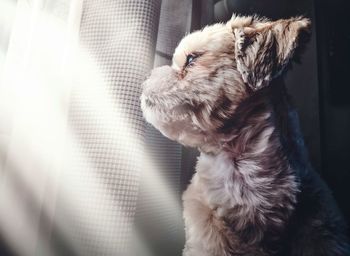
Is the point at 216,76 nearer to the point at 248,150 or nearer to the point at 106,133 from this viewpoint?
the point at 248,150

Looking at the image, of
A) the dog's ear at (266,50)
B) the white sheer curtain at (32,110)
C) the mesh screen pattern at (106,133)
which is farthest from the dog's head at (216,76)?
the white sheer curtain at (32,110)

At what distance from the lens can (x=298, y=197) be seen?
781 mm

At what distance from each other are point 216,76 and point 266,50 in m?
0.14

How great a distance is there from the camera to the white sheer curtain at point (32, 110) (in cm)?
105

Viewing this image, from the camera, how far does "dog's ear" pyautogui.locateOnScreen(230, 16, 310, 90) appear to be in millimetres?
807

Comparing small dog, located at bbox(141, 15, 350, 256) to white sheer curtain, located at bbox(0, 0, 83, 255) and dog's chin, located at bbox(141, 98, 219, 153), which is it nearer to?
dog's chin, located at bbox(141, 98, 219, 153)

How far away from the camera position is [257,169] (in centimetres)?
81

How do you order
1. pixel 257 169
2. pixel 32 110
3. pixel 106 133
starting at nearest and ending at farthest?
pixel 257 169 < pixel 106 133 < pixel 32 110

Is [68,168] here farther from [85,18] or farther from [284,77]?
[284,77]

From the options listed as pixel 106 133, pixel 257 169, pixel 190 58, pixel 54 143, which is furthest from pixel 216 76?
pixel 54 143

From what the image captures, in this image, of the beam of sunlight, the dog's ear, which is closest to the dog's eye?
the dog's ear

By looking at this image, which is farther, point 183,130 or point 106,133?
point 106,133

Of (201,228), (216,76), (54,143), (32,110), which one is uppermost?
(216,76)

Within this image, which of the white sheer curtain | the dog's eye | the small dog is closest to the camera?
the small dog
